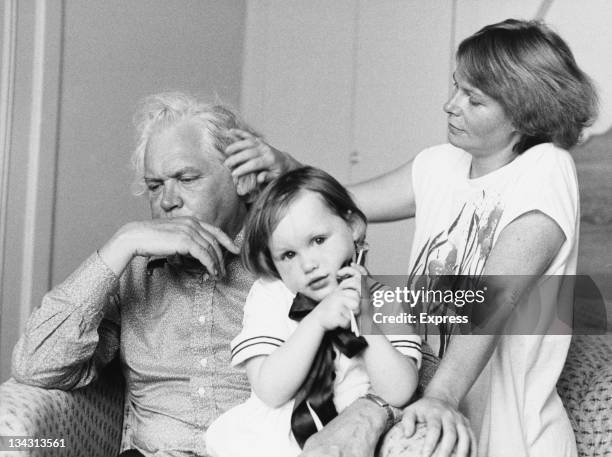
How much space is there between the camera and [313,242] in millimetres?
1513

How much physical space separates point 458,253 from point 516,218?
18 centimetres

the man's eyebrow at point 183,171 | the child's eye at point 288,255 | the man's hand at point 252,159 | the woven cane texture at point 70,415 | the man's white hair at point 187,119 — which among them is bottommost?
the woven cane texture at point 70,415

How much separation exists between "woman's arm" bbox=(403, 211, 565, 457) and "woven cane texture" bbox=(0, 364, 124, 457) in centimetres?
81

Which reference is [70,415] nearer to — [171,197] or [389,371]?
[171,197]

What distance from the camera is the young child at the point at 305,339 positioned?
4.72 ft

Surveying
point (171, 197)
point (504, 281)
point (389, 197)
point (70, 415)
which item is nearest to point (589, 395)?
point (504, 281)

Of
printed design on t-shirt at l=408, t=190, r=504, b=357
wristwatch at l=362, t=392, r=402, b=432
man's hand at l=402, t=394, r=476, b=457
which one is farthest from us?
printed design on t-shirt at l=408, t=190, r=504, b=357

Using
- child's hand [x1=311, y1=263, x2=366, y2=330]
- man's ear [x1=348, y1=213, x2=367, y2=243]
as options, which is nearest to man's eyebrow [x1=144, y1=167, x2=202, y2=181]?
man's ear [x1=348, y1=213, x2=367, y2=243]

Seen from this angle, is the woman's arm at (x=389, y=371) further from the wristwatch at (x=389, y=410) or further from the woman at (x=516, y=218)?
the woman at (x=516, y=218)

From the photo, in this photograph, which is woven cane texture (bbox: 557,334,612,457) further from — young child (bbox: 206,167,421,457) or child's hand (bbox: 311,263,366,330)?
child's hand (bbox: 311,263,366,330)

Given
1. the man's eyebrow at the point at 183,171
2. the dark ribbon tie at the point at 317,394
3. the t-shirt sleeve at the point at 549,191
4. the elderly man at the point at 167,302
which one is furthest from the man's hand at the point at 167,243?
the t-shirt sleeve at the point at 549,191

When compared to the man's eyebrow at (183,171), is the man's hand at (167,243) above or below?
below

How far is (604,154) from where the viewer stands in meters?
2.93

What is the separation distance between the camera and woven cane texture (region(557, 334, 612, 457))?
1.83m
